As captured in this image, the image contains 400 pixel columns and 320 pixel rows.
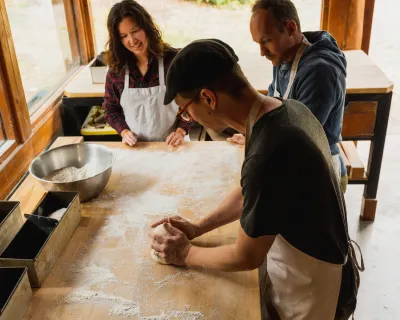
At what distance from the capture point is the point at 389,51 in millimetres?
3572

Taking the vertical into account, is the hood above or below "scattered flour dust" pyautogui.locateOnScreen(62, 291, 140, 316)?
above

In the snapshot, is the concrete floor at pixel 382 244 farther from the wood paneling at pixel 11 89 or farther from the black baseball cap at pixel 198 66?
the wood paneling at pixel 11 89

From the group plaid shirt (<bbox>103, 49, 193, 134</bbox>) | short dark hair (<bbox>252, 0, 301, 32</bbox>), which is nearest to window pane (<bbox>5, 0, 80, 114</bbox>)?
plaid shirt (<bbox>103, 49, 193, 134</bbox>)

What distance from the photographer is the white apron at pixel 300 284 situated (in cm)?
118

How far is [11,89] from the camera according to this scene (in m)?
2.04

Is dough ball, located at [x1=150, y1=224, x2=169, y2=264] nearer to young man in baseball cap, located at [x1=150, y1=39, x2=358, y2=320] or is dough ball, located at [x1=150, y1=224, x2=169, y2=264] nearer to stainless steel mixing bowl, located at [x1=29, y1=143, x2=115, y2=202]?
young man in baseball cap, located at [x1=150, y1=39, x2=358, y2=320]

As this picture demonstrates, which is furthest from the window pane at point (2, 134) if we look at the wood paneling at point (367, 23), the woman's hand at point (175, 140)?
the wood paneling at point (367, 23)

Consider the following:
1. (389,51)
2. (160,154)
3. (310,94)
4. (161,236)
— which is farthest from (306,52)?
(389,51)

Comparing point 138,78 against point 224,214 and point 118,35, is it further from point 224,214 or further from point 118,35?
point 224,214

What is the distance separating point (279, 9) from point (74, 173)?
3.40 ft

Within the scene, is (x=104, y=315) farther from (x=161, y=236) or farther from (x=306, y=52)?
(x=306, y=52)

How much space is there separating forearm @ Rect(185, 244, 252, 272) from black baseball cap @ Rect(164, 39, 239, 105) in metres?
0.45

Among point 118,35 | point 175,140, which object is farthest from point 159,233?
point 118,35

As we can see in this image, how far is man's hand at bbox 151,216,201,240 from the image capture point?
1397mm
